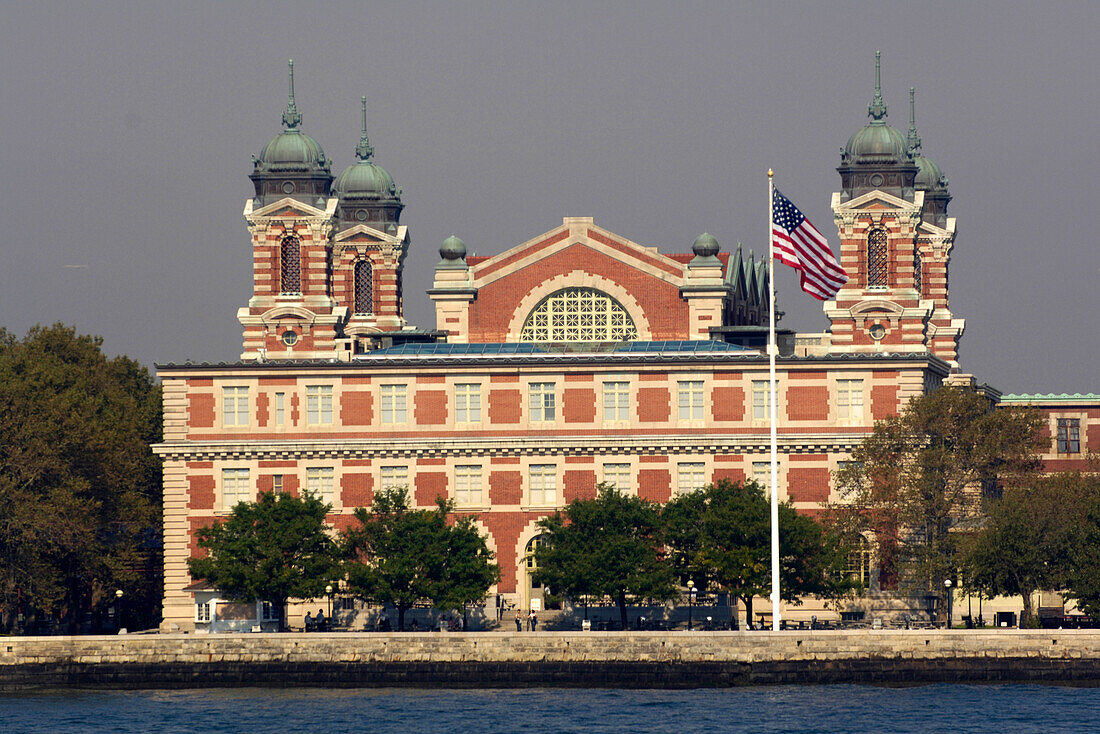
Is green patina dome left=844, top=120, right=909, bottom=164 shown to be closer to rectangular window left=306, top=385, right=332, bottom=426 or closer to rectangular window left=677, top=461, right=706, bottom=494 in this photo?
rectangular window left=677, top=461, right=706, bottom=494

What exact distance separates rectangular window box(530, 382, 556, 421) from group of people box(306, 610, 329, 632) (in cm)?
1325

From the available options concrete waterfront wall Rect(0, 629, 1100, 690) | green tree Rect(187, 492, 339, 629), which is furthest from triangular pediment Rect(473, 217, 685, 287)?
concrete waterfront wall Rect(0, 629, 1100, 690)

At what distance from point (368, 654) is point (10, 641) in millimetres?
14064

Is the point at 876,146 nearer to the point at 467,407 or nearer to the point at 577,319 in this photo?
the point at 577,319

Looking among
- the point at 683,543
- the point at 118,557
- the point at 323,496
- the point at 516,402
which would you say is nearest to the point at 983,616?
the point at 683,543

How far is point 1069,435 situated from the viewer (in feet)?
490

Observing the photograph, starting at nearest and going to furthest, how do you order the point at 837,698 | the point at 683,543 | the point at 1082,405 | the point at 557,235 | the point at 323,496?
the point at 837,698 < the point at 683,543 < the point at 323,496 < the point at 557,235 < the point at 1082,405

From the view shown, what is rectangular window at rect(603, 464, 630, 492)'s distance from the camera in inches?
4380

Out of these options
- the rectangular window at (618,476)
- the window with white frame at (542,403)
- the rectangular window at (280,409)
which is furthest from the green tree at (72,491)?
the rectangular window at (618,476)

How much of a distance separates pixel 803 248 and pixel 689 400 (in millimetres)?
20418

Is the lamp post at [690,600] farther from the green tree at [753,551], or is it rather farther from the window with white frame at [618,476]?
the window with white frame at [618,476]

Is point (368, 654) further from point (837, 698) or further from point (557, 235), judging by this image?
point (557, 235)

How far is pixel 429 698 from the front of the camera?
296 feet

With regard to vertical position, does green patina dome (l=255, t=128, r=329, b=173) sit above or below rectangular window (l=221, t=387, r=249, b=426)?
above
